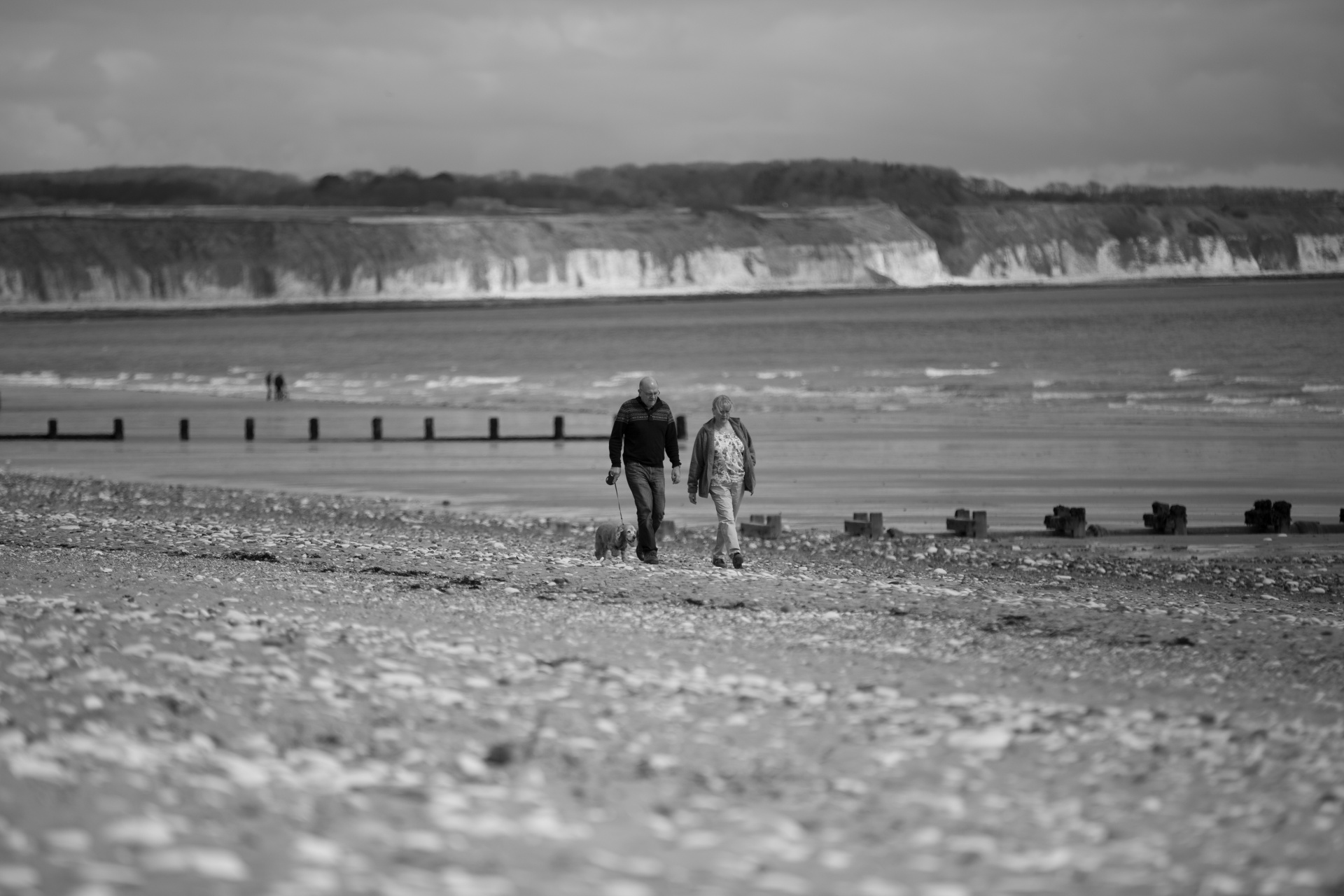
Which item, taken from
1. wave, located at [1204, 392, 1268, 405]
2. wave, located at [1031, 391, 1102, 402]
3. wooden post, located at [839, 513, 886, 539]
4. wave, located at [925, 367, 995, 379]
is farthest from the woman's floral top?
wave, located at [925, 367, 995, 379]

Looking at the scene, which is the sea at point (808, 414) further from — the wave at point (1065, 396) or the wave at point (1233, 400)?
the wave at point (1065, 396)

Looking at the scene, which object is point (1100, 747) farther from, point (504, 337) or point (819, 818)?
point (504, 337)

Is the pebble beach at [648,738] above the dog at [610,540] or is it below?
below

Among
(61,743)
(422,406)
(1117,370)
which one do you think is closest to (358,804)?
(61,743)

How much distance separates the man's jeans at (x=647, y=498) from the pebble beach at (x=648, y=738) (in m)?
1.24

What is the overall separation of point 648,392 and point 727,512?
4.51ft

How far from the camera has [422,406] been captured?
2005 inches

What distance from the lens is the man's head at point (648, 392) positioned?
14008 mm

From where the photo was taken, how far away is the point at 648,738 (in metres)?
7.50

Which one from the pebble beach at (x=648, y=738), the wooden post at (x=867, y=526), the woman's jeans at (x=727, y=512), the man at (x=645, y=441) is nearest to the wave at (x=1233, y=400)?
the wooden post at (x=867, y=526)

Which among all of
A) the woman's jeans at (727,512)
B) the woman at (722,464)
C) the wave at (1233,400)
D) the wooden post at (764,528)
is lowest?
the wooden post at (764,528)

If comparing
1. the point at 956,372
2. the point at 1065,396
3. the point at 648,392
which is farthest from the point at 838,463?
the point at 956,372

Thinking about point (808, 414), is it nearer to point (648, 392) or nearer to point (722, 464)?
point (722, 464)

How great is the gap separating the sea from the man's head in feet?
8.12
